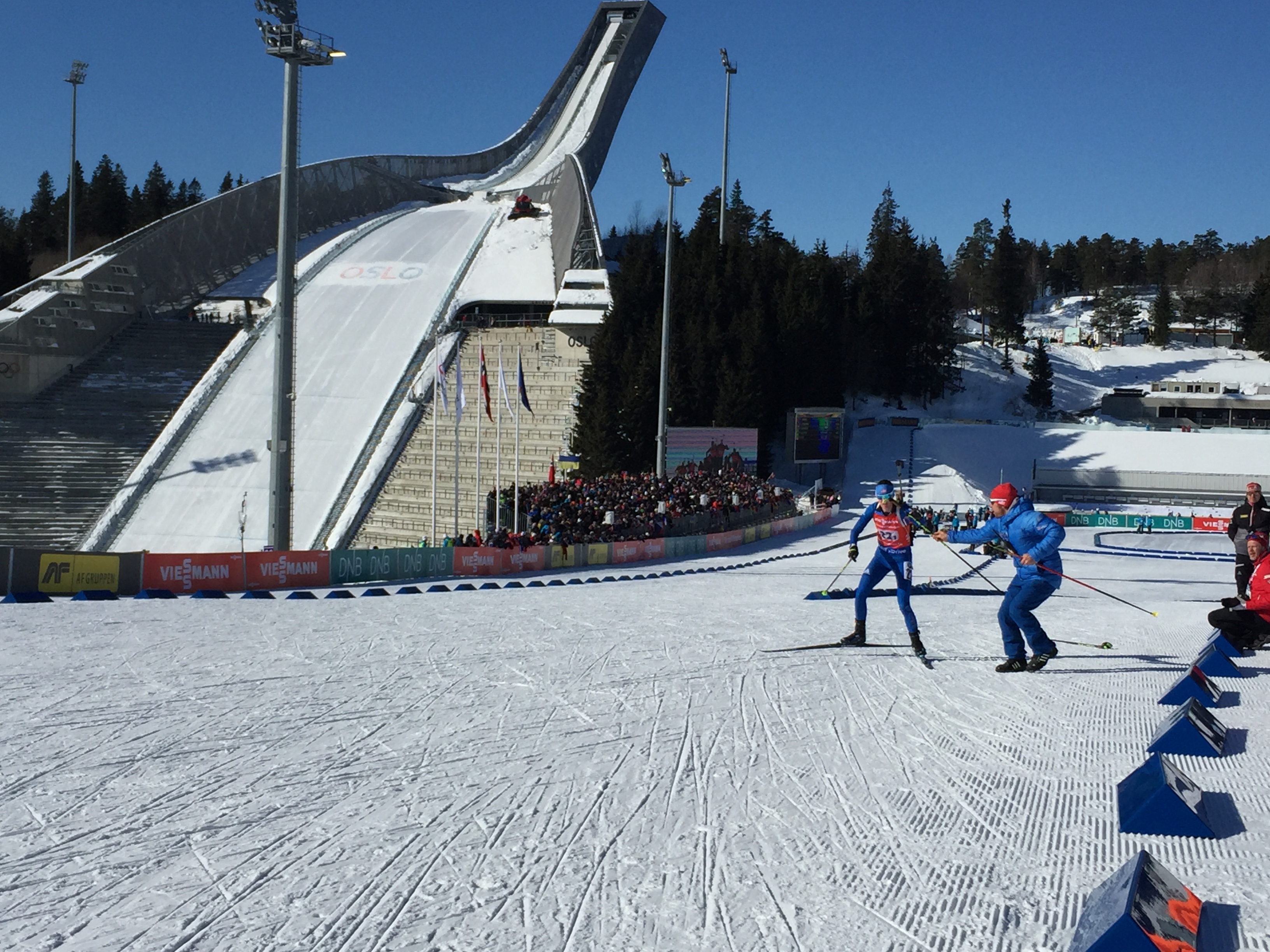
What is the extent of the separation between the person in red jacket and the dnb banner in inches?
786

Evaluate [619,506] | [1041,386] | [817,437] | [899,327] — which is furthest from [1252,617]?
[1041,386]

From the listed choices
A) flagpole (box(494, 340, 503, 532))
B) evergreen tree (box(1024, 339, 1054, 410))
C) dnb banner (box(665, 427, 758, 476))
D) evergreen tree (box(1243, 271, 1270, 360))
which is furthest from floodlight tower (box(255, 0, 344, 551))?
evergreen tree (box(1243, 271, 1270, 360))

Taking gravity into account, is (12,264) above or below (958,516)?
above

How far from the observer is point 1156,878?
A: 3436 mm

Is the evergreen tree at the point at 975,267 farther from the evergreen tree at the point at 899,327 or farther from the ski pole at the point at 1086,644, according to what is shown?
the ski pole at the point at 1086,644

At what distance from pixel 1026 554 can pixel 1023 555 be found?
25 mm

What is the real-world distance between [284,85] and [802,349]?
2418cm

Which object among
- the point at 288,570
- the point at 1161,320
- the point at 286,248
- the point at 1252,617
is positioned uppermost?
the point at 1161,320

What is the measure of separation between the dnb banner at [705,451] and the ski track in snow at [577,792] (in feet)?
63.2

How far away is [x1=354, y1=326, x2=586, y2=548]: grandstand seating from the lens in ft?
91.2

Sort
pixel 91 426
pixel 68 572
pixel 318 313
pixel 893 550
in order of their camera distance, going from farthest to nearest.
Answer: pixel 318 313, pixel 91 426, pixel 68 572, pixel 893 550

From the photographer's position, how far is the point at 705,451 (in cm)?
2862

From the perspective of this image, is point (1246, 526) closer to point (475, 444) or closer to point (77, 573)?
point (77, 573)

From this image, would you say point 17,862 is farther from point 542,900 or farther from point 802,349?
point 802,349
